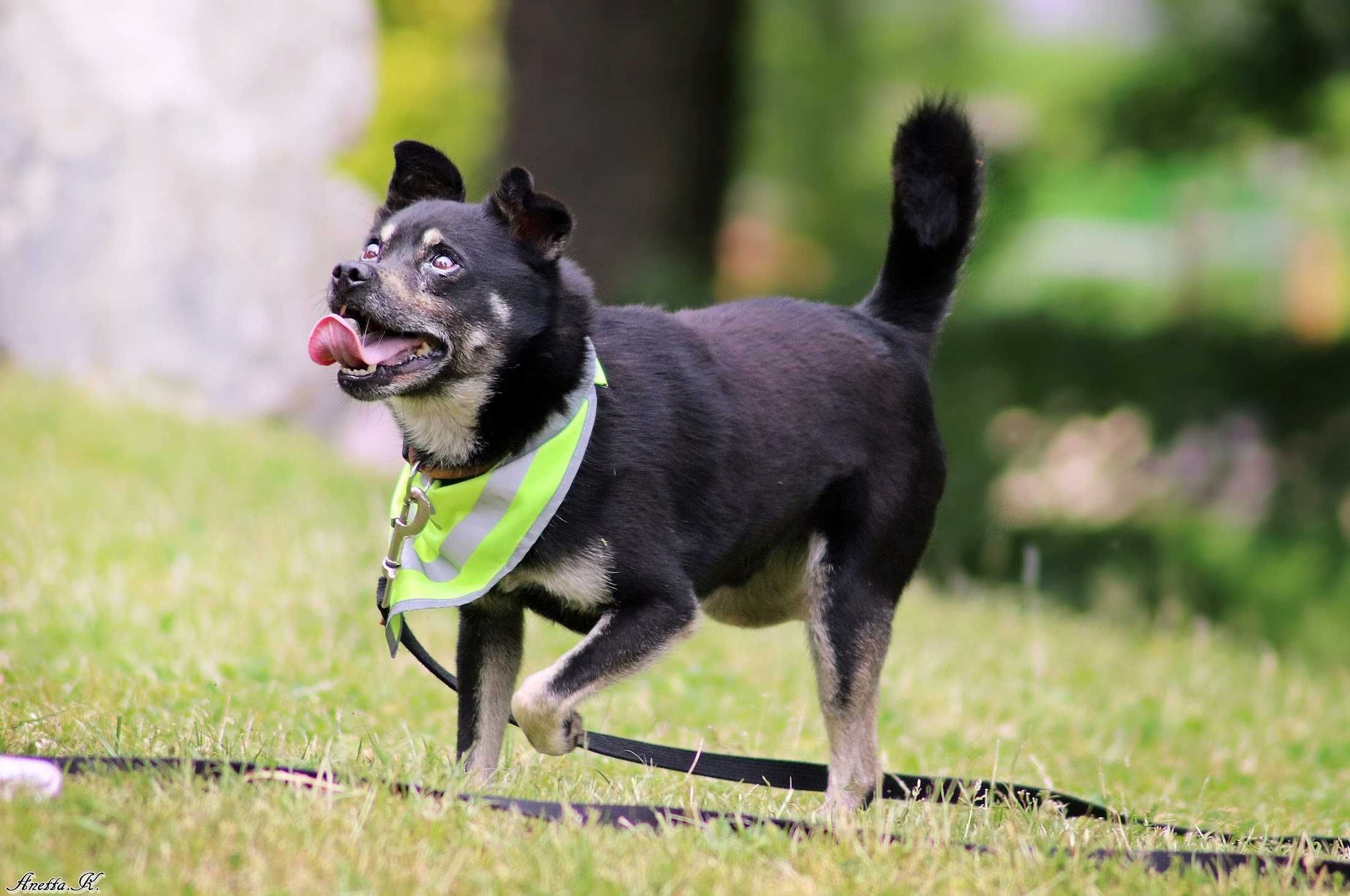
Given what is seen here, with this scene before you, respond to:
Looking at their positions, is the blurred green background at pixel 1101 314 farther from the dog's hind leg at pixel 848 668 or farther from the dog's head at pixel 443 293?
the dog's head at pixel 443 293

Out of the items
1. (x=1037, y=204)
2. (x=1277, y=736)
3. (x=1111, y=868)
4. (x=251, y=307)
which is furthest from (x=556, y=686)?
(x=1037, y=204)

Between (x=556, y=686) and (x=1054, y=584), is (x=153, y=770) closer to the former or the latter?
(x=556, y=686)

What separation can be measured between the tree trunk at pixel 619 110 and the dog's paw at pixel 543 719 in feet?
24.4

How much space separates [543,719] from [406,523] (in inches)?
24.0

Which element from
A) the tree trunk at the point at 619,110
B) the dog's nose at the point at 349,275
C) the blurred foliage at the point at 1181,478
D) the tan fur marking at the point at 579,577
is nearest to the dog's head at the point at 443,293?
the dog's nose at the point at 349,275

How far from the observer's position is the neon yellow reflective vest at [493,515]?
3.64 meters

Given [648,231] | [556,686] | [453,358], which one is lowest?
[556,686]

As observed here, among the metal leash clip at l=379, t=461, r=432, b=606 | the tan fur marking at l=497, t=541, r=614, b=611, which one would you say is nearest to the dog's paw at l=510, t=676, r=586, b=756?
the tan fur marking at l=497, t=541, r=614, b=611

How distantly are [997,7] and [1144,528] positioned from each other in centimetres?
1601

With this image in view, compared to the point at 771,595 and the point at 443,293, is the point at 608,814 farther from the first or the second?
the point at 443,293

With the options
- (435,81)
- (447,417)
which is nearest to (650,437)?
(447,417)

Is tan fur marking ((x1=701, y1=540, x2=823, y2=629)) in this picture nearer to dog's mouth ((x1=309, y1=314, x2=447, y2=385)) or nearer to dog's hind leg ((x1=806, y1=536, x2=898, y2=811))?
dog's hind leg ((x1=806, y1=536, x2=898, y2=811))

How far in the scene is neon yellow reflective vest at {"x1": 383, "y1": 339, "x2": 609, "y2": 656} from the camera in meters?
3.64

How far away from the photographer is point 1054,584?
9875 millimetres
